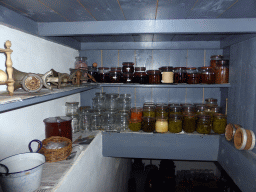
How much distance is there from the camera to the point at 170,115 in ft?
5.72

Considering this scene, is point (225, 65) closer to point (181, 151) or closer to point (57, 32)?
point (181, 151)

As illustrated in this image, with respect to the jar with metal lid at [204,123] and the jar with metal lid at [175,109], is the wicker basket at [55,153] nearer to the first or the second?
the jar with metal lid at [175,109]

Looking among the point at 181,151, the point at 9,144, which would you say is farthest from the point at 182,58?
the point at 9,144

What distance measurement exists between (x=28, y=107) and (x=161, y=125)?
119cm

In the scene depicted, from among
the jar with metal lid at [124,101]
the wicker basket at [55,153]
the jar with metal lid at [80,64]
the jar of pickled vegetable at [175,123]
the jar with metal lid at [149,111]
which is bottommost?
the wicker basket at [55,153]

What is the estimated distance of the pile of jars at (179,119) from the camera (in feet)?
5.60

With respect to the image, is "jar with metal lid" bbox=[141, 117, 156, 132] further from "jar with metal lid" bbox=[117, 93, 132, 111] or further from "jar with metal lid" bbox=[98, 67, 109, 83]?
"jar with metal lid" bbox=[98, 67, 109, 83]

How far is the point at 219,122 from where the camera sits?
5.59ft

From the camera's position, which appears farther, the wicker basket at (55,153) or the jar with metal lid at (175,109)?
the jar with metal lid at (175,109)

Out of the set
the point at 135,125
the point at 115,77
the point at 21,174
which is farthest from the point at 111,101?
the point at 21,174

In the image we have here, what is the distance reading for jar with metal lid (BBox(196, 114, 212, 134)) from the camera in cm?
169

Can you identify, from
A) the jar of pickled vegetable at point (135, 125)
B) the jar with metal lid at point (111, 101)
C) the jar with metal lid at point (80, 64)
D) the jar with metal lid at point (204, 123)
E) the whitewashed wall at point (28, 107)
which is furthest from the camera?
the jar with metal lid at point (111, 101)

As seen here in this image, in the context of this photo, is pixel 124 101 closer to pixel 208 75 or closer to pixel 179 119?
pixel 179 119

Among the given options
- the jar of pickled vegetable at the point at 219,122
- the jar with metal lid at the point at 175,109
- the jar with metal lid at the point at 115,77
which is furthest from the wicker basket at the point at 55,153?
the jar of pickled vegetable at the point at 219,122
